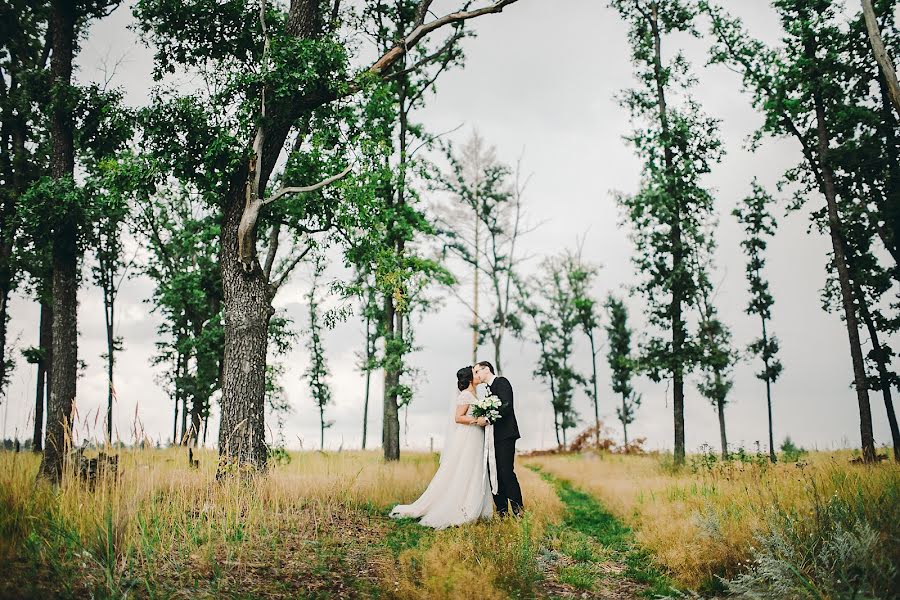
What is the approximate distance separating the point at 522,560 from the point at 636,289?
14.1m

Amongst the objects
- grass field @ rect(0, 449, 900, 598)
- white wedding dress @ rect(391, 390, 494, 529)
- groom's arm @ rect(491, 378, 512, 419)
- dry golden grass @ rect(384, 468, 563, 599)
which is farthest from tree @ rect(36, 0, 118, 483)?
dry golden grass @ rect(384, 468, 563, 599)

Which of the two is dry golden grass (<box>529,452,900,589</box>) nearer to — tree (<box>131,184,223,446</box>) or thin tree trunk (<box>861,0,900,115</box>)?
thin tree trunk (<box>861,0,900,115</box>)

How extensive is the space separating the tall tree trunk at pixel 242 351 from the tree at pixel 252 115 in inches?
0.7

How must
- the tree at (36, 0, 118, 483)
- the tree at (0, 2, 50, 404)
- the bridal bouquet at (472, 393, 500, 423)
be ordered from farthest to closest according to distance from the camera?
the tree at (0, 2, 50, 404)
the tree at (36, 0, 118, 483)
the bridal bouquet at (472, 393, 500, 423)

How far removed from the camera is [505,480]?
9461 mm

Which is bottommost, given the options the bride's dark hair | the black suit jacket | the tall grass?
the tall grass

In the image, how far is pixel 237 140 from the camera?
10.2 m

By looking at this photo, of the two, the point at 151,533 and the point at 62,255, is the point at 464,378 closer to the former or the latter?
the point at 151,533

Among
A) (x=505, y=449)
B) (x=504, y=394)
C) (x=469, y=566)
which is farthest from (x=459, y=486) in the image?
(x=469, y=566)

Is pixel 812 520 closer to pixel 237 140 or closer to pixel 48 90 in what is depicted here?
pixel 237 140

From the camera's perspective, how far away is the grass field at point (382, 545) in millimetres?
4918

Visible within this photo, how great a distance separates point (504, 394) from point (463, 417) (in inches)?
32.4

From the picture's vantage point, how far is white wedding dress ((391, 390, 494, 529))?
8.91 metres

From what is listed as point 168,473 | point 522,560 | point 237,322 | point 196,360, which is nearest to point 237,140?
point 237,322
